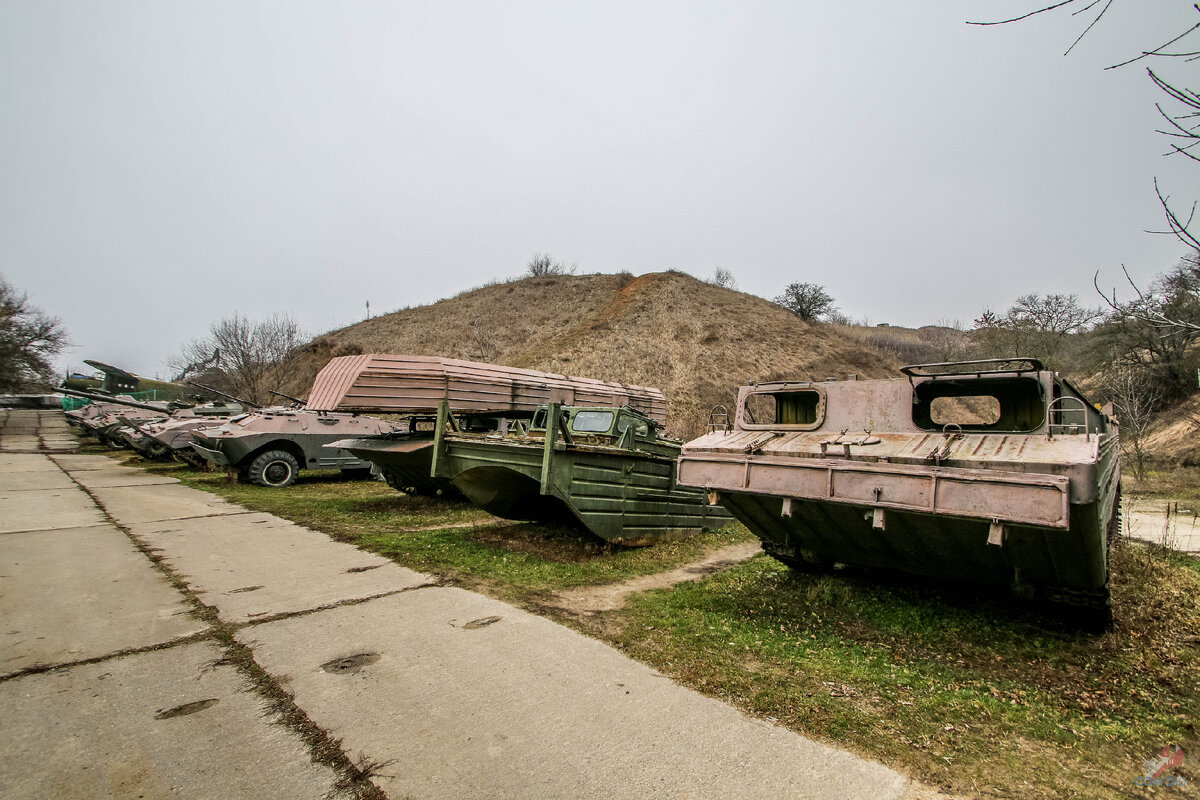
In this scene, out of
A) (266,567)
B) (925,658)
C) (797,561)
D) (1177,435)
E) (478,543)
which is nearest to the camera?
(925,658)

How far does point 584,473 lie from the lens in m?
6.51

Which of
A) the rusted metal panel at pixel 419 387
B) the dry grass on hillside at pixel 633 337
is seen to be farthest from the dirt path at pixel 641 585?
the dry grass on hillside at pixel 633 337

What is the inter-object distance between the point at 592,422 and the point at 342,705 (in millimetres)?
5343

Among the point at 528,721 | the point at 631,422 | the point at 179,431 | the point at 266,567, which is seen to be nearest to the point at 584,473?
the point at 631,422

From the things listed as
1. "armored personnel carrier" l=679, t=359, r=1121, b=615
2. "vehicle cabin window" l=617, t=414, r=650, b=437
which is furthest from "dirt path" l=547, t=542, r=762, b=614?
"vehicle cabin window" l=617, t=414, r=650, b=437

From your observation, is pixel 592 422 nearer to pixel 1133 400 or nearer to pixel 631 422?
pixel 631 422

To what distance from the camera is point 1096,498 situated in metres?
3.08

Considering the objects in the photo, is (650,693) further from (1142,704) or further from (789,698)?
(1142,704)

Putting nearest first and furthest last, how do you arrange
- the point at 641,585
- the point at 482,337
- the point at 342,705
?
1. the point at 342,705
2. the point at 641,585
3. the point at 482,337

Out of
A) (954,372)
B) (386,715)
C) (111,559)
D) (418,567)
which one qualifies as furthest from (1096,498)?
(111,559)

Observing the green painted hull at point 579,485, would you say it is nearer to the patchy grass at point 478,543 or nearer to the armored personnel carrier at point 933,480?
the patchy grass at point 478,543

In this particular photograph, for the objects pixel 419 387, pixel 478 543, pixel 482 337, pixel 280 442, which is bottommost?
pixel 478 543

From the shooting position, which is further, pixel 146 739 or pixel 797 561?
pixel 797 561

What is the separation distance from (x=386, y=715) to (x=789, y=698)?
2.01 metres
